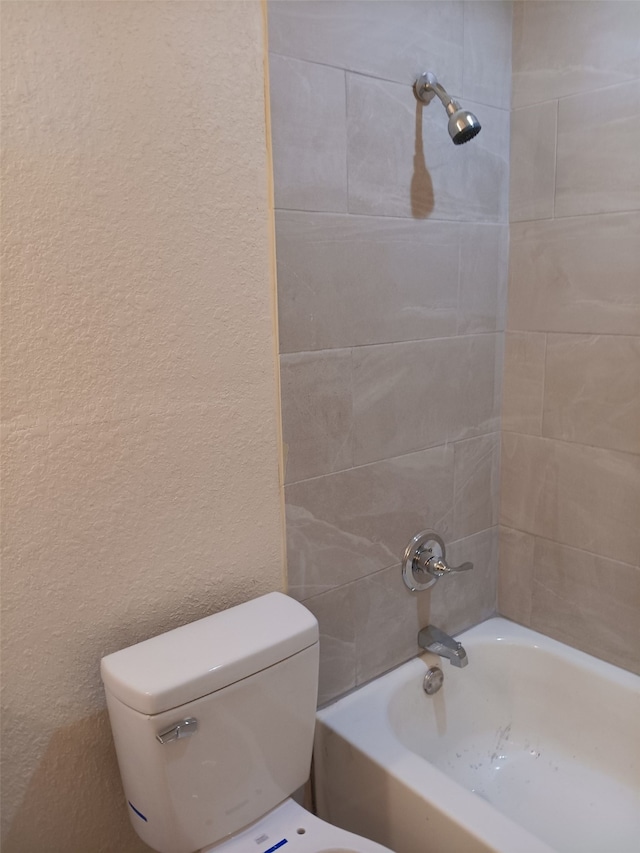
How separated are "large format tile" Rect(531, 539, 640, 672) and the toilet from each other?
84cm

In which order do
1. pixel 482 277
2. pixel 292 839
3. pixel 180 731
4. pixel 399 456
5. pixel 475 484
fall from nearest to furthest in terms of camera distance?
pixel 180 731 < pixel 292 839 < pixel 399 456 < pixel 482 277 < pixel 475 484

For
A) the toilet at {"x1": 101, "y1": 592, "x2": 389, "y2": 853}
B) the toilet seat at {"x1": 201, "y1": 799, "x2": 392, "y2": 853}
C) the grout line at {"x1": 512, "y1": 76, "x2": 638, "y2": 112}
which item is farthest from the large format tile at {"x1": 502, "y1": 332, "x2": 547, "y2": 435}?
the toilet seat at {"x1": 201, "y1": 799, "x2": 392, "y2": 853}

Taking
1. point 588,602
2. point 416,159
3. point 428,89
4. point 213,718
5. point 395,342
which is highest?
point 428,89

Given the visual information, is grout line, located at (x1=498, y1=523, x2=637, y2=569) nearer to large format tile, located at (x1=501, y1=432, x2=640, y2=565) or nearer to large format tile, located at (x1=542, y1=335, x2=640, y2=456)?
large format tile, located at (x1=501, y1=432, x2=640, y2=565)

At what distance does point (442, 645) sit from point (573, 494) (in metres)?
0.53

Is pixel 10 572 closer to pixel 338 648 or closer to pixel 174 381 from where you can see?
pixel 174 381

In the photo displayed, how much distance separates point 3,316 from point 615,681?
163 cm

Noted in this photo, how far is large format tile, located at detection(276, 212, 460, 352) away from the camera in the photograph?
1365 mm

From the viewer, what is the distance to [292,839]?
1.24 meters

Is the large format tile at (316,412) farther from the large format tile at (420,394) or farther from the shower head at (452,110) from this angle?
the shower head at (452,110)

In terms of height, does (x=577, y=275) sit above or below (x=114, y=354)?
above

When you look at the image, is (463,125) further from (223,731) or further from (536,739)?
(536,739)

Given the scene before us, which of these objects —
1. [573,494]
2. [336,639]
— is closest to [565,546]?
[573,494]

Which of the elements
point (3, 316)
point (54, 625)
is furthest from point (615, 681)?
point (3, 316)
